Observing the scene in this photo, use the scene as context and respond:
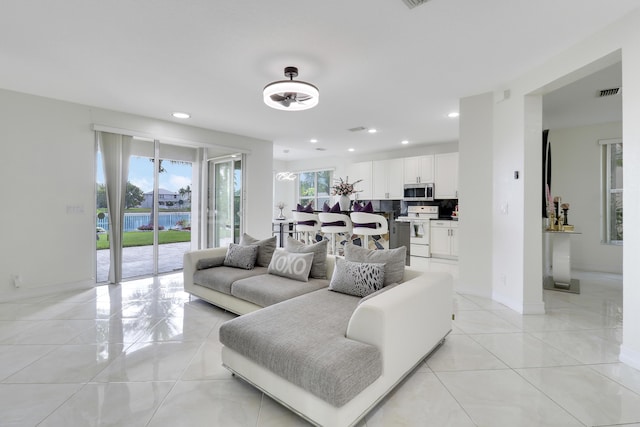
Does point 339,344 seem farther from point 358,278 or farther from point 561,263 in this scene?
point 561,263

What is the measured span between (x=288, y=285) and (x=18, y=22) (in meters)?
3.01

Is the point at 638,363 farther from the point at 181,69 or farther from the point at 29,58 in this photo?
the point at 29,58

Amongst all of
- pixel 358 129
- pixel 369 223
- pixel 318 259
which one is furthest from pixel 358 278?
pixel 358 129

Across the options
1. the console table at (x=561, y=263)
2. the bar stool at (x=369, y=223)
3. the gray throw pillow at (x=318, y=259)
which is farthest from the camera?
the bar stool at (x=369, y=223)

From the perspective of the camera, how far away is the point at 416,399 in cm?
182

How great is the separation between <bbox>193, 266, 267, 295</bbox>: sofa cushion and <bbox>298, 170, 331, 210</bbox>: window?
5.93 meters

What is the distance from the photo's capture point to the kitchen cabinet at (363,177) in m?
8.02

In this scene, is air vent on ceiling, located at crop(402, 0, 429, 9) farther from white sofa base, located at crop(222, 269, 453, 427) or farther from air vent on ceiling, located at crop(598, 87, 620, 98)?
air vent on ceiling, located at crop(598, 87, 620, 98)

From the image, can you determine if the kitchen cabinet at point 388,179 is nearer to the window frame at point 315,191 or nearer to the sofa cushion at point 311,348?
the window frame at point 315,191

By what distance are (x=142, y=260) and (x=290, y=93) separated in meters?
4.07

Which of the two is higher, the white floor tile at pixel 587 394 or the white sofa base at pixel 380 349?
the white sofa base at pixel 380 349

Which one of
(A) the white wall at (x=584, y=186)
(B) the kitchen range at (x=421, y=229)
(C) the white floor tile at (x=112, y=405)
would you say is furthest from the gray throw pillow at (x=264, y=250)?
(A) the white wall at (x=584, y=186)

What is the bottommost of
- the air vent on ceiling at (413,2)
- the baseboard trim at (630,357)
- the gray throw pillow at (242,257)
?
the baseboard trim at (630,357)

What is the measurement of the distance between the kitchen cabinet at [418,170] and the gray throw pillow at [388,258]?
484 cm
